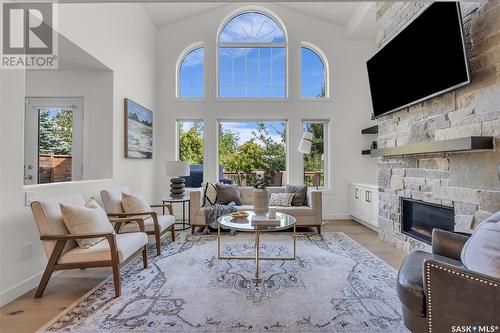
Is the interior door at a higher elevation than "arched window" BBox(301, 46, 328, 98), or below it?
below

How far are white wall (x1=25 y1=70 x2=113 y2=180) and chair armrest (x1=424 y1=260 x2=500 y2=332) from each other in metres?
3.94

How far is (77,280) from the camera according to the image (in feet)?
8.78

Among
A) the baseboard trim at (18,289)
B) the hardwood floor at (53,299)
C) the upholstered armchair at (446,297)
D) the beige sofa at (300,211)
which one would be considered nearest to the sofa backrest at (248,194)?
the beige sofa at (300,211)

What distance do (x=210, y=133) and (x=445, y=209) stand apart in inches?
167

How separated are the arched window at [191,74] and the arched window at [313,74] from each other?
2.22 meters

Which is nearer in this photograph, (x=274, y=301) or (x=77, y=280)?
(x=274, y=301)

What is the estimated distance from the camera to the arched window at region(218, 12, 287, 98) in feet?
18.9

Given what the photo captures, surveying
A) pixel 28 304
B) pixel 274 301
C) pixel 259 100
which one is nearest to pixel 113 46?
pixel 259 100

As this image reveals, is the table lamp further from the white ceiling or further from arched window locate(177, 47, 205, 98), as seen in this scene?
the white ceiling

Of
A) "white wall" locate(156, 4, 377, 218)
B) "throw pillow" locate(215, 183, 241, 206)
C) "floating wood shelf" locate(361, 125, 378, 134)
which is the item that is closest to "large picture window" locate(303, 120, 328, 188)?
"white wall" locate(156, 4, 377, 218)

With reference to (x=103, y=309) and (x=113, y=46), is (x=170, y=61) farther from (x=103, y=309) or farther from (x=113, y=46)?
(x=103, y=309)

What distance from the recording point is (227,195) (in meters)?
4.83

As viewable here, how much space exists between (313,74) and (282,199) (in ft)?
9.54

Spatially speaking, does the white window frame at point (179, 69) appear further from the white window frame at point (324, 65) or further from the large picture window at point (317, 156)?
the large picture window at point (317, 156)
